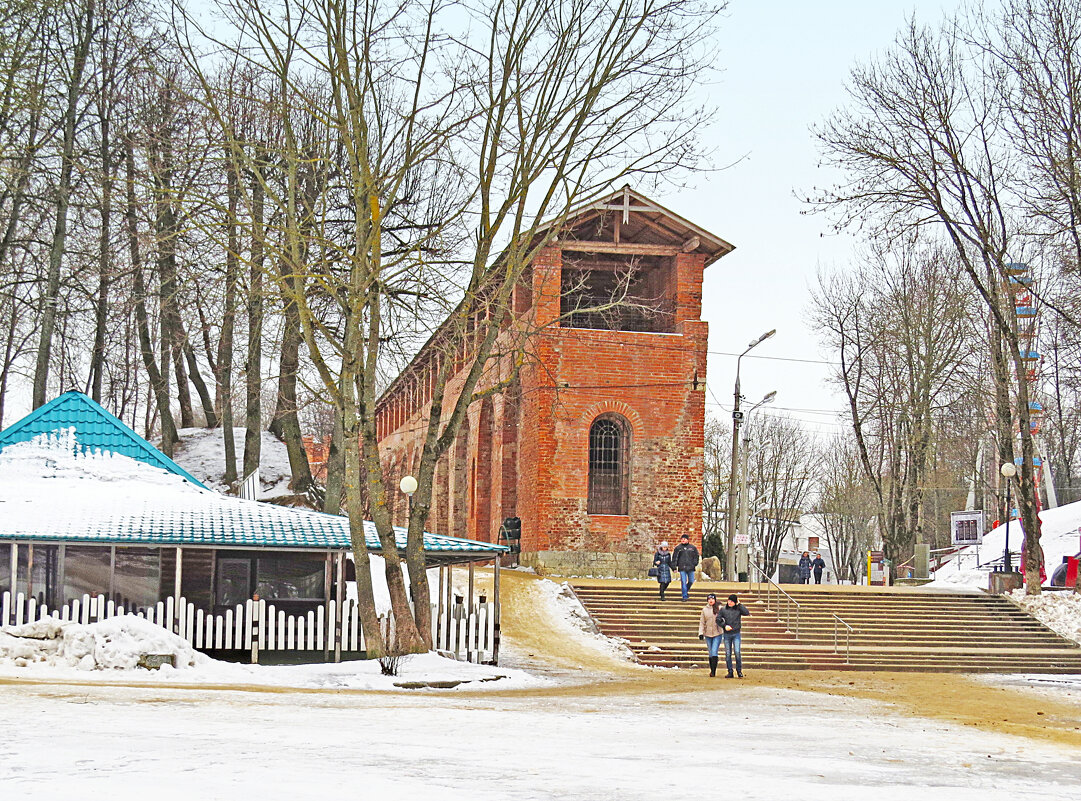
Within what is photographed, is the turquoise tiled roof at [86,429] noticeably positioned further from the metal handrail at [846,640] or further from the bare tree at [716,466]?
the bare tree at [716,466]

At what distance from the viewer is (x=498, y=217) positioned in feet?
64.1

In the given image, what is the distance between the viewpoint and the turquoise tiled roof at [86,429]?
22.2 m

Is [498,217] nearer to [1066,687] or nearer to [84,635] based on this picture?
[84,635]

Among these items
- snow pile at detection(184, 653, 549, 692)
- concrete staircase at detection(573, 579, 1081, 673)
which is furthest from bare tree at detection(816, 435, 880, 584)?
snow pile at detection(184, 653, 549, 692)

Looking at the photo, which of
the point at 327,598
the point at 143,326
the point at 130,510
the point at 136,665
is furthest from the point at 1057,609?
the point at 143,326

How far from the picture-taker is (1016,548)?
3925 cm

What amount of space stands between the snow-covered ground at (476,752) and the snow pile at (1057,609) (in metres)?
14.8

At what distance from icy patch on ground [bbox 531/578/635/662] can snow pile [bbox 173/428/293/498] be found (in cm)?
804

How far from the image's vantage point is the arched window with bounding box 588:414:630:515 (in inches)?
1359

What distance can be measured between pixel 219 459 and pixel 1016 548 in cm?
2541

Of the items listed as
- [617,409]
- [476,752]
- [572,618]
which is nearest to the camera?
[476,752]

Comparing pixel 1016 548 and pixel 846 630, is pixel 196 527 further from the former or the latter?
pixel 1016 548

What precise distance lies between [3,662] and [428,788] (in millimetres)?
11555

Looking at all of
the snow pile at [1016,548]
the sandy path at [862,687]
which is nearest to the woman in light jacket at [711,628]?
the sandy path at [862,687]
